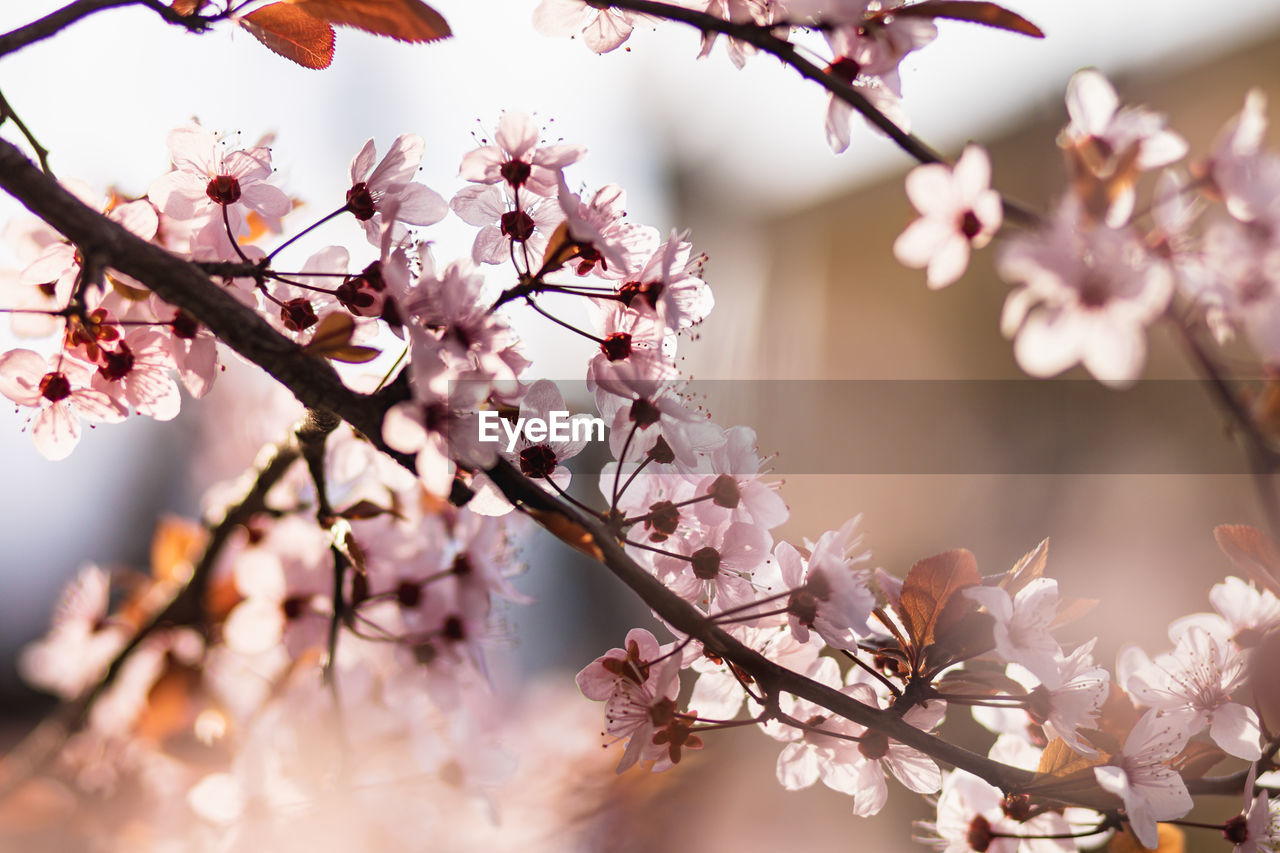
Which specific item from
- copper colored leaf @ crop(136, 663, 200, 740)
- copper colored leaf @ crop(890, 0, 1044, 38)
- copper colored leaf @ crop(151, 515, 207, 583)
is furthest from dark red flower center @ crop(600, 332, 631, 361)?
copper colored leaf @ crop(136, 663, 200, 740)

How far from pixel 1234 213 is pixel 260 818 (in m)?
0.99

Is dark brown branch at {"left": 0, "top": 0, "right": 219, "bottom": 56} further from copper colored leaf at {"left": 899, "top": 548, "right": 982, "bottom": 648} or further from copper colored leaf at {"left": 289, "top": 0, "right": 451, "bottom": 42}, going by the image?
copper colored leaf at {"left": 899, "top": 548, "right": 982, "bottom": 648}

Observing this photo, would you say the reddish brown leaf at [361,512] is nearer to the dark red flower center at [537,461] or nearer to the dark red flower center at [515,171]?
the dark red flower center at [537,461]

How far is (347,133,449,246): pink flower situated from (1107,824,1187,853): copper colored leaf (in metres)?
0.55

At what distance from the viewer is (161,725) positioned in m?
0.96

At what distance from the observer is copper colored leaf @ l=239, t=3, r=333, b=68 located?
45cm

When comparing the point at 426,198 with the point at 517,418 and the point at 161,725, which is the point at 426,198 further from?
the point at 161,725

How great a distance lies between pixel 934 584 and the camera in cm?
43

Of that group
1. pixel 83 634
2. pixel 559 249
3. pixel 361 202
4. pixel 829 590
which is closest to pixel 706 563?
pixel 829 590

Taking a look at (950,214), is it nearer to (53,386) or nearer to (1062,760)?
(1062,760)

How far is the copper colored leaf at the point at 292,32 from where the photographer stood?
1.47ft

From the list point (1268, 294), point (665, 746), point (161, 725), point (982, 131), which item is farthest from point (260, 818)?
point (982, 131)

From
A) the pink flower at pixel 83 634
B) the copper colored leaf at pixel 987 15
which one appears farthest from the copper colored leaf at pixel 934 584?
the pink flower at pixel 83 634

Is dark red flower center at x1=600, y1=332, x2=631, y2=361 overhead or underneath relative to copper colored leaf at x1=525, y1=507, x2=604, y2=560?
overhead
